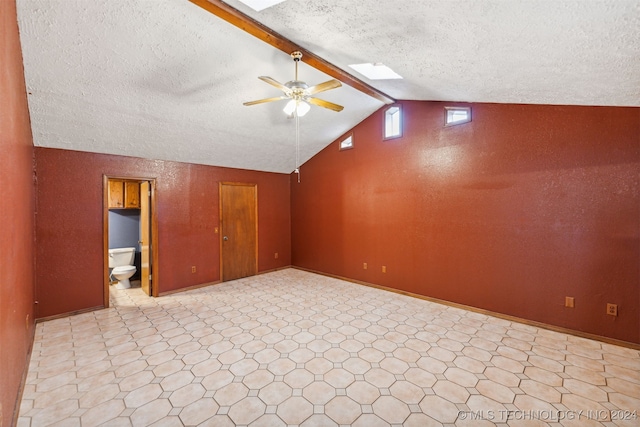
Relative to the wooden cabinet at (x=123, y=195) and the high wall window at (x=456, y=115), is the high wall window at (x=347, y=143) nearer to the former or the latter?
the high wall window at (x=456, y=115)

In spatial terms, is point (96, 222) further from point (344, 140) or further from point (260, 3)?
point (344, 140)

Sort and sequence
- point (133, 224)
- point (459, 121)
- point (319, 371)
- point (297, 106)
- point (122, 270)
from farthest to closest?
1. point (133, 224)
2. point (122, 270)
3. point (459, 121)
4. point (297, 106)
5. point (319, 371)

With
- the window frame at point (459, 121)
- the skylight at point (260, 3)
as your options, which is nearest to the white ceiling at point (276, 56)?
the skylight at point (260, 3)

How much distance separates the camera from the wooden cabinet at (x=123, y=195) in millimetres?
5246

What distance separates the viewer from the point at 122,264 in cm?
532

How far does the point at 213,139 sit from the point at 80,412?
3.59m

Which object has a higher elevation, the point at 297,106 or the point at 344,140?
the point at 344,140

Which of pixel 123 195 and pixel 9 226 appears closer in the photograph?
pixel 9 226

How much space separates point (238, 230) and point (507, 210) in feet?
15.3

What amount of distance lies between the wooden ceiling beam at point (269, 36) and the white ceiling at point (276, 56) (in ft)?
0.25

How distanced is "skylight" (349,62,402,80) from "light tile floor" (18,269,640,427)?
3.06 m

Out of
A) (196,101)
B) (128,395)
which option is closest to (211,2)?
(196,101)

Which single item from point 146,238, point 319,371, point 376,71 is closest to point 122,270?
point 146,238

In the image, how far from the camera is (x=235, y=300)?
439 cm
